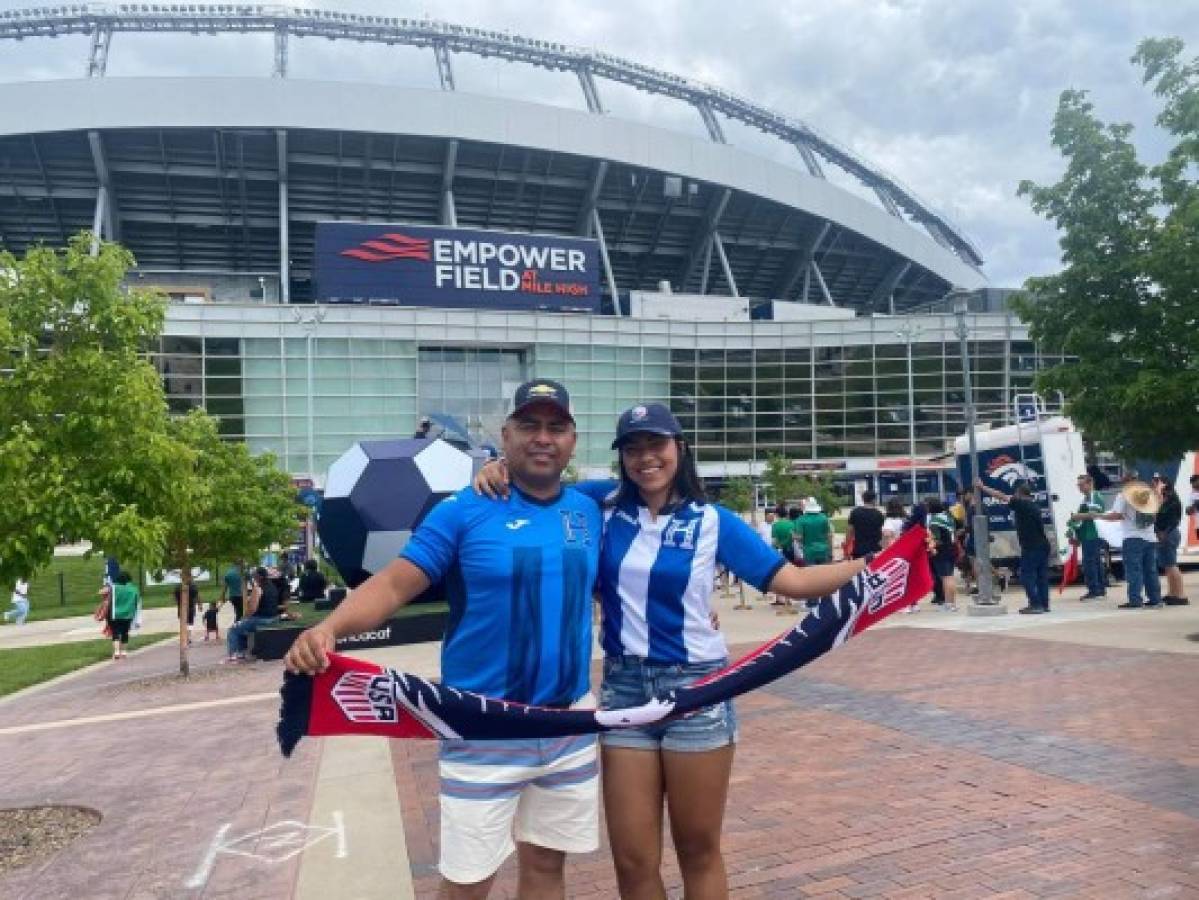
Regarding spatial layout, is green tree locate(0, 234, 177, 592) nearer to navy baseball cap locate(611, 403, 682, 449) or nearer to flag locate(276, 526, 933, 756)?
flag locate(276, 526, 933, 756)

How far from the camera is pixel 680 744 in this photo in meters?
2.90

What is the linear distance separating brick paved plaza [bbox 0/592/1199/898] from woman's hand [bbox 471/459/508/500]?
7.10 ft

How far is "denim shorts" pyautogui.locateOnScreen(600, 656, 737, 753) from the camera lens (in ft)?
9.52

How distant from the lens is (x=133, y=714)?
995cm

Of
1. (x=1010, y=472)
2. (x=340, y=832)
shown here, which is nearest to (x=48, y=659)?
(x=340, y=832)

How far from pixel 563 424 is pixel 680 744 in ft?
3.47

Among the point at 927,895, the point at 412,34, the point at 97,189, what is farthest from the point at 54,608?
the point at 412,34

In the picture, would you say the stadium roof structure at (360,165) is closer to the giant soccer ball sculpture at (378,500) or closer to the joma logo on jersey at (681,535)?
the giant soccer ball sculpture at (378,500)

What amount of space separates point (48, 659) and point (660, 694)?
1604 cm

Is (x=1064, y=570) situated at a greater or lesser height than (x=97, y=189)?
lesser

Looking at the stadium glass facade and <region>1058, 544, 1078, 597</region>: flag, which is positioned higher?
the stadium glass facade

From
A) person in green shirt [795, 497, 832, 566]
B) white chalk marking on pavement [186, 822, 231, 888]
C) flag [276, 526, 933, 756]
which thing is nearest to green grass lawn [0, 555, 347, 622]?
person in green shirt [795, 497, 832, 566]

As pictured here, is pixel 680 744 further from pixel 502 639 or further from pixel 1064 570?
pixel 1064 570

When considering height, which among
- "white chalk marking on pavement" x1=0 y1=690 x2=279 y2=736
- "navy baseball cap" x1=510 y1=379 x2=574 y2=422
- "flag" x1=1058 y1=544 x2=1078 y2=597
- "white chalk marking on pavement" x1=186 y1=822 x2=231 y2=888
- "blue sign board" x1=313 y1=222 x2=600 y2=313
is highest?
"blue sign board" x1=313 y1=222 x2=600 y2=313
